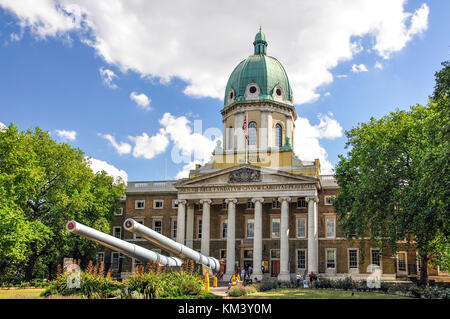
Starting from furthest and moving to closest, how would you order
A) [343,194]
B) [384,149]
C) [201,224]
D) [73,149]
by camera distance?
[201,224] < [73,149] < [343,194] < [384,149]

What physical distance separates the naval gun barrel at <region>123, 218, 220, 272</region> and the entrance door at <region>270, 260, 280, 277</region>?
15.5m

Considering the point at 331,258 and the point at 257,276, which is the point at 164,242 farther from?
the point at 331,258

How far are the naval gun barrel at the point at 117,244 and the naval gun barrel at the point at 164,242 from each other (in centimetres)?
83

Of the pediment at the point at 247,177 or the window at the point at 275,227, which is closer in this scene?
the pediment at the point at 247,177

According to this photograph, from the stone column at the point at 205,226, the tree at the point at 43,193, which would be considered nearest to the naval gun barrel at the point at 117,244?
the tree at the point at 43,193

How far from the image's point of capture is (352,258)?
172 ft

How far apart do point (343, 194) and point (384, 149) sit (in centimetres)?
719

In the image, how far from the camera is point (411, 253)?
50.6 m

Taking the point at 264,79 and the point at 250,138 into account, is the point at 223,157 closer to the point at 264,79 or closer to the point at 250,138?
the point at 250,138

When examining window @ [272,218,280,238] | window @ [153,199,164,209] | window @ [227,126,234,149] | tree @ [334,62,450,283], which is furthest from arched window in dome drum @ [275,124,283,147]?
tree @ [334,62,450,283]

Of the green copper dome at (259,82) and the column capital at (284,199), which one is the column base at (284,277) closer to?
the column capital at (284,199)

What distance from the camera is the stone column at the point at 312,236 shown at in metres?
48.7

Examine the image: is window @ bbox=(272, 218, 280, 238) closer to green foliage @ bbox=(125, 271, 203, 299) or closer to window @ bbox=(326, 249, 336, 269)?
window @ bbox=(326, 249, 336, 269)
